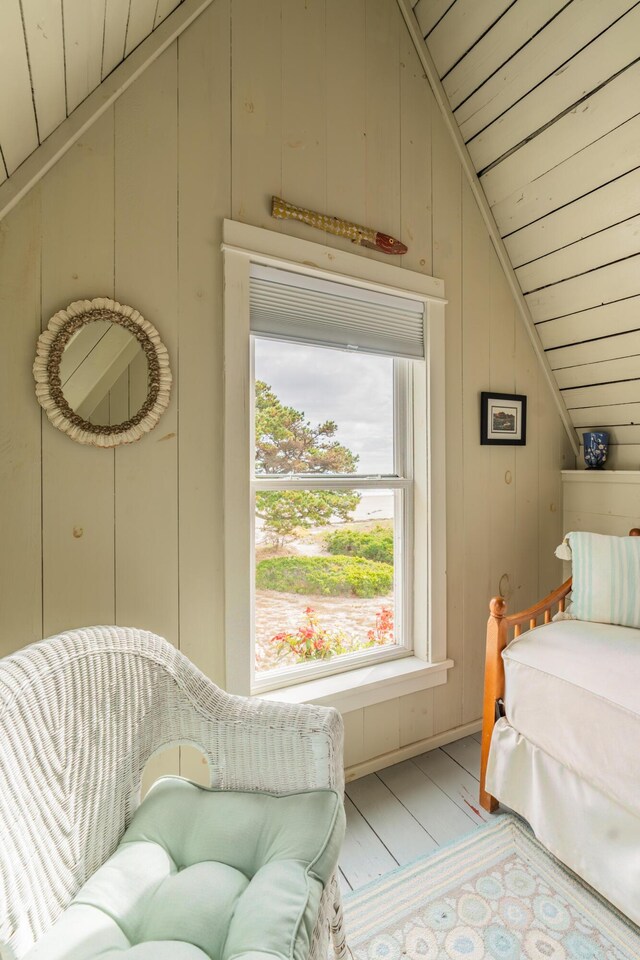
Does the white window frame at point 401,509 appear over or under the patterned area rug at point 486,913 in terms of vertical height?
over

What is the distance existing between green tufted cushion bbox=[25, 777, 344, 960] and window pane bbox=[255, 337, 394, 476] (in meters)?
1.05

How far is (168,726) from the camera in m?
1.17

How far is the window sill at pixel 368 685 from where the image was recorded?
177 cm

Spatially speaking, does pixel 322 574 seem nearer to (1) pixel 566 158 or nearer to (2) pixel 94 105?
(2) pixel 94 105

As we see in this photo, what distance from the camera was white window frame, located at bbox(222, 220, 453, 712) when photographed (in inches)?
62.5

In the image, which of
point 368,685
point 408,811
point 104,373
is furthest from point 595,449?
point 104,373

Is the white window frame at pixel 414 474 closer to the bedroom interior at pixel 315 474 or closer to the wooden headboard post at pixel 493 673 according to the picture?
the bedroom interior at pixel 315 474

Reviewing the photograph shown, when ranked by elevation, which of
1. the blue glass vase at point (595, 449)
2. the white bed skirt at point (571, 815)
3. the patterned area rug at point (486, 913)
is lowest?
the patterned area rug at point (486, 913)

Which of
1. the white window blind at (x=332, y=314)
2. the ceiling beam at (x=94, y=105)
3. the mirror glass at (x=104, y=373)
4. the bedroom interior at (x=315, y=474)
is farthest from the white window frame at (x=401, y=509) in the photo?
the ceiling beam at (x=94, y=105)

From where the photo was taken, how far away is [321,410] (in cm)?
188

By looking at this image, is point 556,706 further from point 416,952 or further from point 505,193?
point 505,193

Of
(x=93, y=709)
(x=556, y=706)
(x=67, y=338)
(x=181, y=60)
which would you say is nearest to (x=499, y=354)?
(x=556, y=706)

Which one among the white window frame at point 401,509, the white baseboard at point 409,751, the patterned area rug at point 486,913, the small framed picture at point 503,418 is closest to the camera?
the patterned area rug at point 486,913

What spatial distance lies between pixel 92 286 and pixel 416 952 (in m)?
2.02
